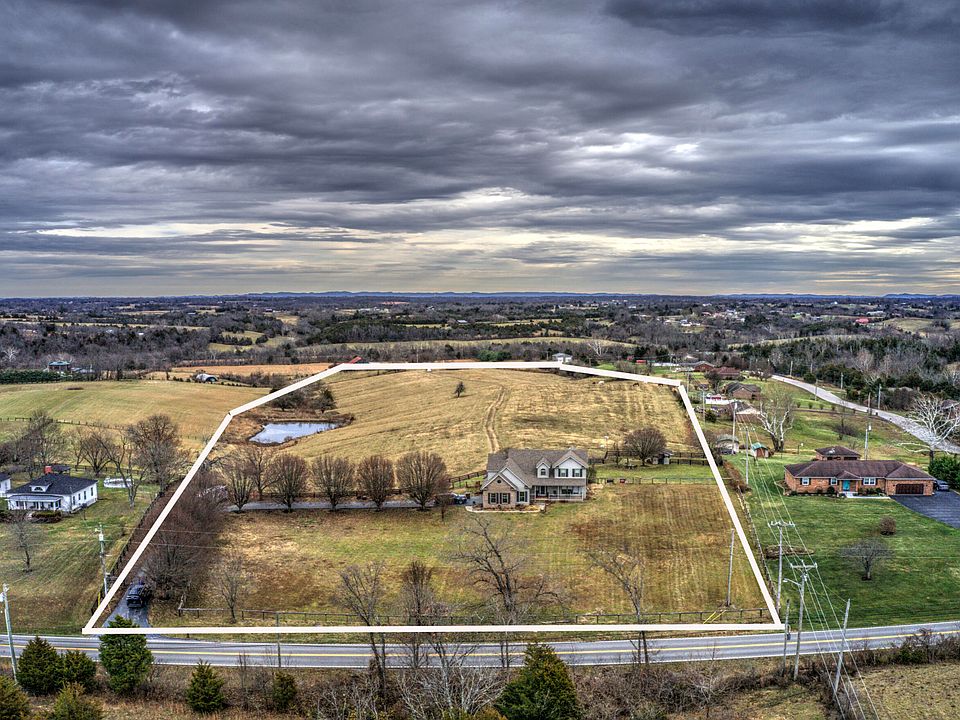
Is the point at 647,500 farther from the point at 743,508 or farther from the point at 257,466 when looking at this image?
the point at 257,466

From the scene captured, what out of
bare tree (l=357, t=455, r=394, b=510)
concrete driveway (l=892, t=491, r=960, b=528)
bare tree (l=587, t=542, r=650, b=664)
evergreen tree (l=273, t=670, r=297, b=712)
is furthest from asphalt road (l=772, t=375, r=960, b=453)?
bare tree (l=357, t=455, r=394, b=510)

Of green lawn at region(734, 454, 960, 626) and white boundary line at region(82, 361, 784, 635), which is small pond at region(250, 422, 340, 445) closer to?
white boundary line at region(82, 361, 784, 635)

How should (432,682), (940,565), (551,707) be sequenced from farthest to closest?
(940,565) < (551,707) < (432,682)

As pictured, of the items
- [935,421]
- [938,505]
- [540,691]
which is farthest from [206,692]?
[935,421]

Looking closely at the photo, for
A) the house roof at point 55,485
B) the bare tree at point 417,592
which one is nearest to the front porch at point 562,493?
the bare tree at point 417,592

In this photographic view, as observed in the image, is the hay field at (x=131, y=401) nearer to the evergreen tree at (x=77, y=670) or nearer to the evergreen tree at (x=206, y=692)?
the evergreen tree at (x=206, y=692)

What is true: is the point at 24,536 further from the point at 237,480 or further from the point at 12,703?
the point at 237,480

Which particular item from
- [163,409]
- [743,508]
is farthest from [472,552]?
[163,409]
